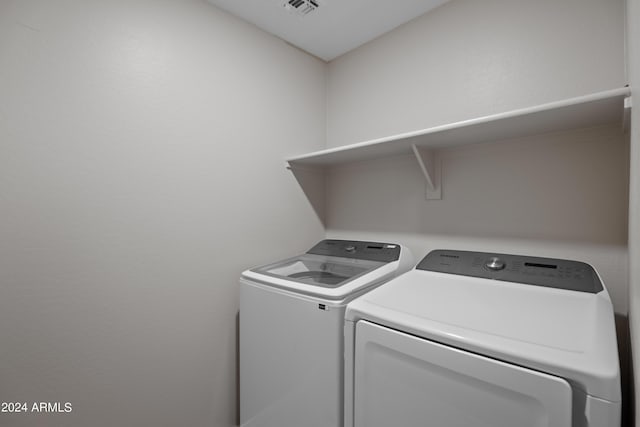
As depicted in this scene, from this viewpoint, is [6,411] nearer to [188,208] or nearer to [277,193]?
[188,208]

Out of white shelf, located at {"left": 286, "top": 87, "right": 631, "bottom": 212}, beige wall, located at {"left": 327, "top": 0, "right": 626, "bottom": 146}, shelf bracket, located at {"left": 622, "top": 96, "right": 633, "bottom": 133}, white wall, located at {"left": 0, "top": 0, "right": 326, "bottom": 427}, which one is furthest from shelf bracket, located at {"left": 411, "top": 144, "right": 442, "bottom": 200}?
white wall, located at {"left": 0, "top": 0, "right": 326, "bottom": 427}

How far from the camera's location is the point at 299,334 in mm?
1206

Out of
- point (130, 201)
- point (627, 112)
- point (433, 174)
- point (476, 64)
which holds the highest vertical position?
point (476, 64)

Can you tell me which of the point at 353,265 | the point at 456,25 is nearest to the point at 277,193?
the point at 353,265

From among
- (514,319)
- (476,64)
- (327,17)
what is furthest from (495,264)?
(327,17)

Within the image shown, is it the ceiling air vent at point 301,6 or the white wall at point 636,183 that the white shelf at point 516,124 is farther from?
the ceiling air vent at point 301,6

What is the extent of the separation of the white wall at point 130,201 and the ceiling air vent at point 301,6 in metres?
0.31

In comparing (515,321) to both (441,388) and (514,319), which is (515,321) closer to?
(514,319)

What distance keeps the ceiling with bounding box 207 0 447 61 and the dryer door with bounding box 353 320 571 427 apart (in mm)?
1743

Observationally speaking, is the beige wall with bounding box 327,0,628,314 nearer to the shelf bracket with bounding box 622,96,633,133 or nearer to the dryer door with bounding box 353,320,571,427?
the shelf bracket with bounding box 622,96,633,133

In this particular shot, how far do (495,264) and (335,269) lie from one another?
820mm

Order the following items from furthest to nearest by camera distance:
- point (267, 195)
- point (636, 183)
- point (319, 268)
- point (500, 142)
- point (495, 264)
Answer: point (267, 195) → point (319, 268) → point (500, 142) → point (495, 264) → point (636, 183)

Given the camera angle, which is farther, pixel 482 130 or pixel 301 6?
pixel 301 6

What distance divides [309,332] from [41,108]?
4.69ft
